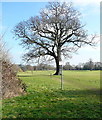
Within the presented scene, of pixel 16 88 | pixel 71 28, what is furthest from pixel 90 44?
pixel 16 88

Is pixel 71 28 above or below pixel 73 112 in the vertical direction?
above

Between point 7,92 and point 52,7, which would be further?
point 52,7

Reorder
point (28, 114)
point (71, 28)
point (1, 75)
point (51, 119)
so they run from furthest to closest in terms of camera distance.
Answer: point (71, 28), point (1, 75), point (28, 114), point (51, 119)

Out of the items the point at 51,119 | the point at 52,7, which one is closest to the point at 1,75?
the point at 51,119

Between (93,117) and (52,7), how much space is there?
28.3 metres

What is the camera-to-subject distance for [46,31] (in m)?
31.3

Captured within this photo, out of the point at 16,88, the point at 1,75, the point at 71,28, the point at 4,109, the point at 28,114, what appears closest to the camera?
the point at 28,114

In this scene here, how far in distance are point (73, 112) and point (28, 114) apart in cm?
144

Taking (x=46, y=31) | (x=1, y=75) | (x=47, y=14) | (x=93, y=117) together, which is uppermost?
(x=47, y=14)

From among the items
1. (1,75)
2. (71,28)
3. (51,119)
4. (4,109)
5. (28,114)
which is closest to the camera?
(51,119)

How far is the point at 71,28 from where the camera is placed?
98.9ft

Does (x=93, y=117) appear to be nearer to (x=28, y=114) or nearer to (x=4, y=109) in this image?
(x=28, y=114)

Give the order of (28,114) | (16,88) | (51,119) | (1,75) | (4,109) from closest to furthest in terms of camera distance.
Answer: (51,119), (28,114), (4,109), (1,75), (16,88)

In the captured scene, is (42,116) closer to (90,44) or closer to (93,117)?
(93,117)
